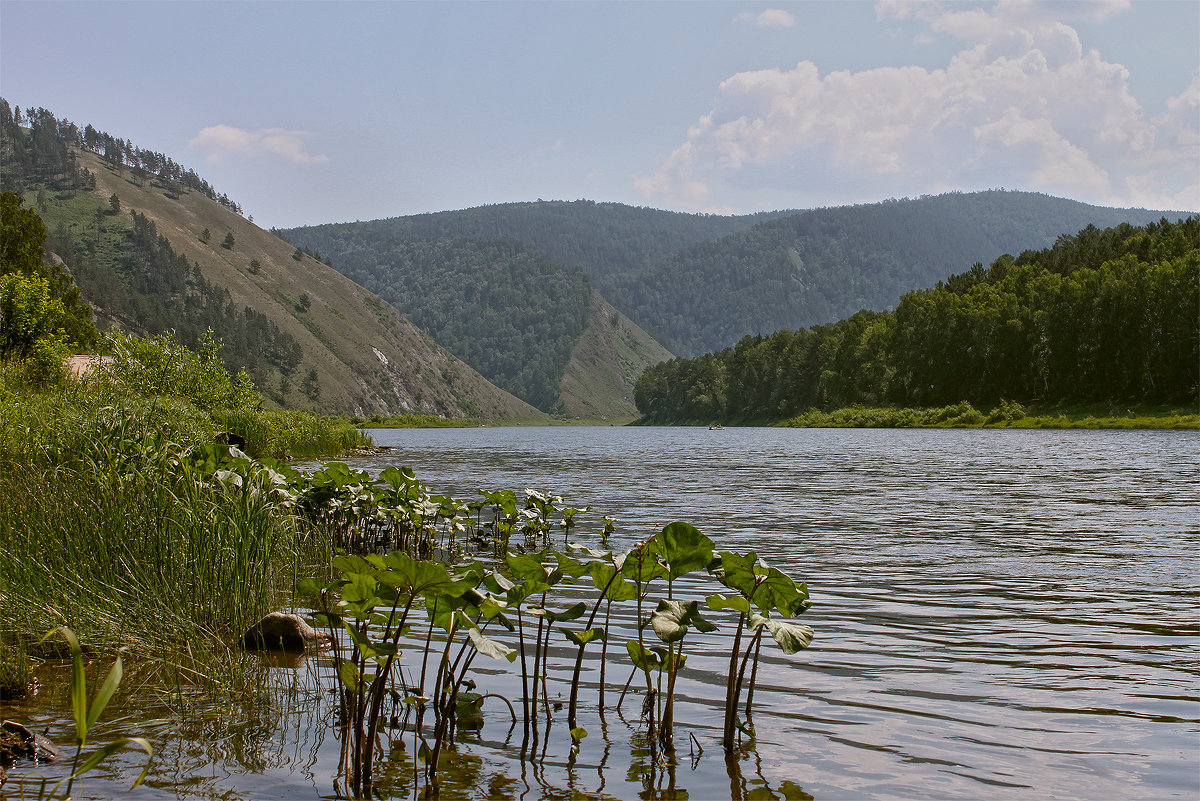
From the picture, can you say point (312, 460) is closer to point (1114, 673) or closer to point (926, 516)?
point (926, 516)

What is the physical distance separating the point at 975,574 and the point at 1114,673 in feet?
20.1

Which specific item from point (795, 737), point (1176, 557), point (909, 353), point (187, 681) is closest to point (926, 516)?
point (1176, 557)

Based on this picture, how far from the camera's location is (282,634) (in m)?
9.56

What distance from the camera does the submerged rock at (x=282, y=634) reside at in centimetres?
941

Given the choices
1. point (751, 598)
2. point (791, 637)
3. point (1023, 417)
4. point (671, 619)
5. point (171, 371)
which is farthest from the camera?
point (1023, 417)

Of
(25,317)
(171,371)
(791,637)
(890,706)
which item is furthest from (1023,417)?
(791,637)

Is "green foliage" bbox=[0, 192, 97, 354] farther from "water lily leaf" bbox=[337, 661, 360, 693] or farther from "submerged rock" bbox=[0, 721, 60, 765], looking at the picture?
"water lily leaf" bbox=[337, 661, 360, 693]

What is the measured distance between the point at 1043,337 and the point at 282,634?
11504cm

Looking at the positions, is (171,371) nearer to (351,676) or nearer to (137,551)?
(137,551)

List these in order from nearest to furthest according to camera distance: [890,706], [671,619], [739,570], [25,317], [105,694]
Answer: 1. [105,694]
2. [671,619]
3. [739,570]
4. [890,706]
5. [25,317]

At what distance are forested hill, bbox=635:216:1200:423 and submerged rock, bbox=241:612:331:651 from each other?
99211 mm

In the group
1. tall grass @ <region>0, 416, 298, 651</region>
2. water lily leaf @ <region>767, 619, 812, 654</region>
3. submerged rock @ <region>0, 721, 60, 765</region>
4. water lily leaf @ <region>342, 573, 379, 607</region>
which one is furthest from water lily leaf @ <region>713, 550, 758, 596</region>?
tall grass @ <region>0, 416, 298, 651</region>

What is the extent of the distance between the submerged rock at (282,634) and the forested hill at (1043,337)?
99.2m

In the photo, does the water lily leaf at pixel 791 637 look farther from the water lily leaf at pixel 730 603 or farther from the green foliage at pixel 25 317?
the green foliage at pixel 25 317
